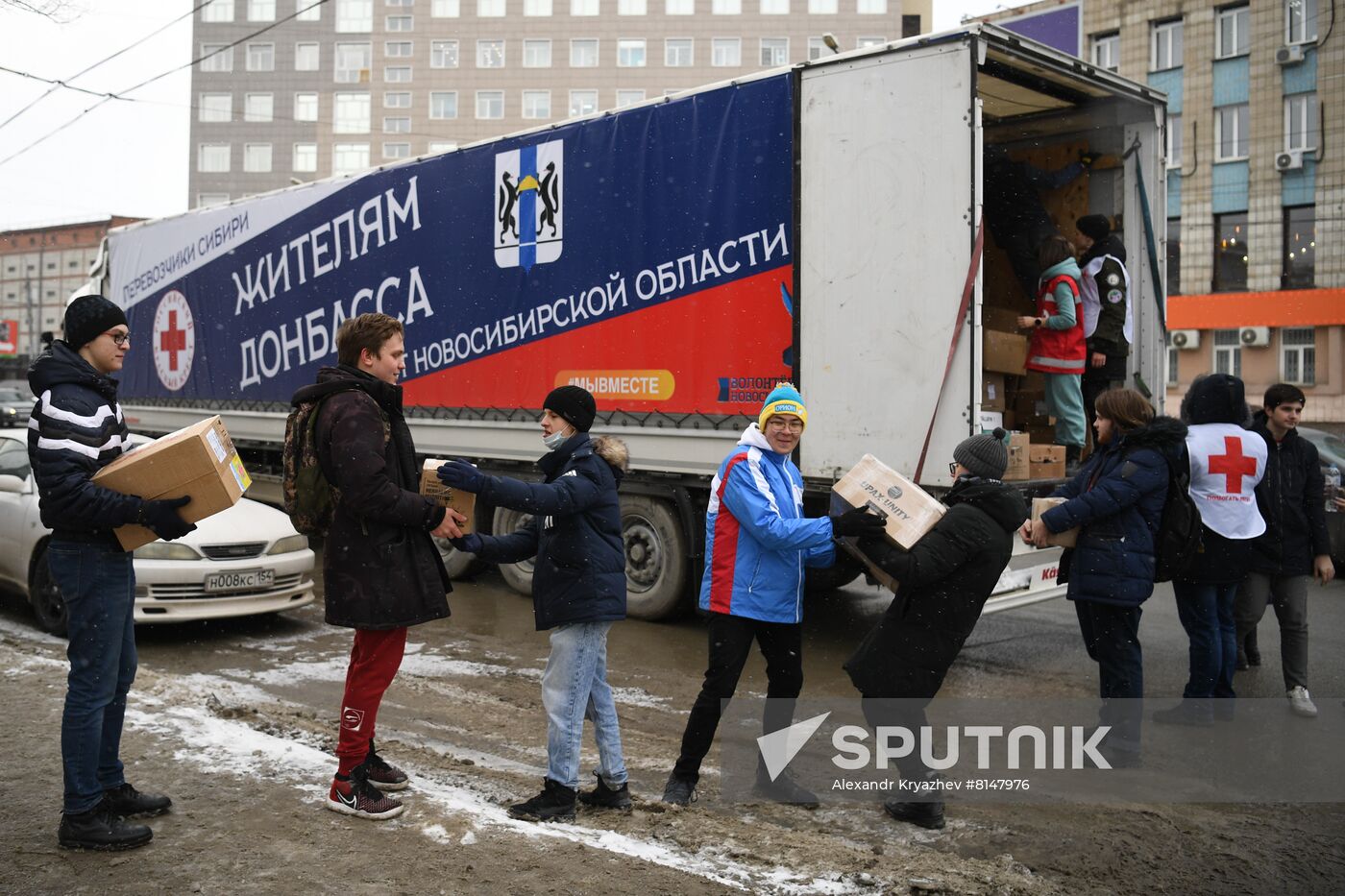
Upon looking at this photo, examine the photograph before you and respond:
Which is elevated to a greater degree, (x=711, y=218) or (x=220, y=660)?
(x=711, y=218)

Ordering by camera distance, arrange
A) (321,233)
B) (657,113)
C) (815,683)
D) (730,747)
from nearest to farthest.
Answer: (730,747), (815,683), (657,113), (321,233)

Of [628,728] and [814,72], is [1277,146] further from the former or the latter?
[628,728]

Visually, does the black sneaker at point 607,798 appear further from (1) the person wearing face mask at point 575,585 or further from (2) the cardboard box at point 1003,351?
(2) the cardboard box at point 1003,351

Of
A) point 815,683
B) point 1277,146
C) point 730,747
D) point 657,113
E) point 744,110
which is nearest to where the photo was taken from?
point 730,747

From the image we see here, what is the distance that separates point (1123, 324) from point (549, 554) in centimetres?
528

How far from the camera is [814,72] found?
7.02m

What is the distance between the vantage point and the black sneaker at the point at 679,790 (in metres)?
→ 4.34

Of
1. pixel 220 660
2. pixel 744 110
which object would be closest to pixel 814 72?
pixel 744 110

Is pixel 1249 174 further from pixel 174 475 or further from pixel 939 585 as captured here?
pixel 174 475

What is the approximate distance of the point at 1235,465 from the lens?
5953 mm

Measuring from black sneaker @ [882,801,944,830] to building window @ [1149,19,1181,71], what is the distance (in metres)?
32.1

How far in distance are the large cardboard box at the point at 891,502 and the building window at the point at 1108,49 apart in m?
31.8

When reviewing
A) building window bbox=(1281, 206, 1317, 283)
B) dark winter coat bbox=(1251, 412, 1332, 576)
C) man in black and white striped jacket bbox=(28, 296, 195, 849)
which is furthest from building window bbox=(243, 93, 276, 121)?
man in black and white striped jacket bbox=(28, 296, 195, 849)

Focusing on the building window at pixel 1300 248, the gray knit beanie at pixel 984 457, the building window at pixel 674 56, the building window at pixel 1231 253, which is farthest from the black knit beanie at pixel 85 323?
A: the building window at pixel 674 56
